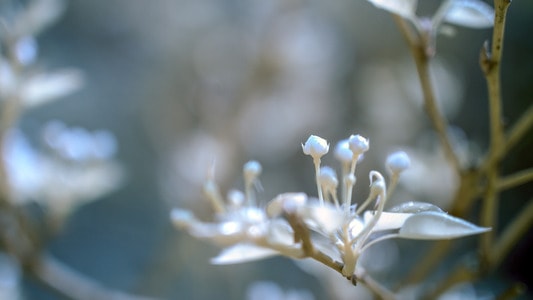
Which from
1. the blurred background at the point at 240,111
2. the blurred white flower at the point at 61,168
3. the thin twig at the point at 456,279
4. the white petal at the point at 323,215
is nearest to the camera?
the white petal at the point at 323,215

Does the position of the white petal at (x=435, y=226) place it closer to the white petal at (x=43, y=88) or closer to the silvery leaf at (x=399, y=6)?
the silvery leaf at (x=399, y=6)

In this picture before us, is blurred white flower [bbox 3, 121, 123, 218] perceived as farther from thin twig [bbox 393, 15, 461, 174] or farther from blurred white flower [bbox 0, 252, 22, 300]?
thin twig [bbox 393, 15, 461, 174]

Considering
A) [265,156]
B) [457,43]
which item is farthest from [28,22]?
[457,43]

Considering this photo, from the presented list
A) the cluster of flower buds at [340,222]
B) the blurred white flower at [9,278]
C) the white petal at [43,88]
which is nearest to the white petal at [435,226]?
the cluster of flower buds at [340,222]

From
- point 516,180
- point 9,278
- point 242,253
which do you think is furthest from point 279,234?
point 9,278

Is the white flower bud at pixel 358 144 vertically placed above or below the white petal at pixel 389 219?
above

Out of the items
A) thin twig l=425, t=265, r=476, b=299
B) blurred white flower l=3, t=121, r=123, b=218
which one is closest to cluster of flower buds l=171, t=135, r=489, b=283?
thin twig l=425, t=265, r=476, b=299
